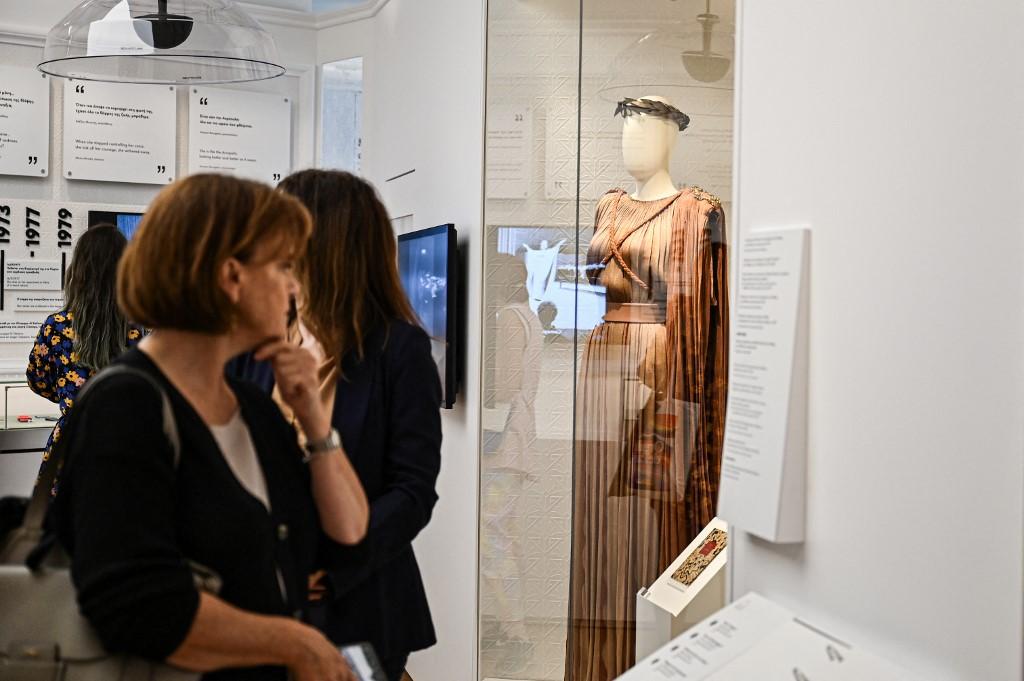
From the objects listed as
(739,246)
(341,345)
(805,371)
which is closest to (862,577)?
(805,371)

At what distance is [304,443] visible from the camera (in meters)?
1.03

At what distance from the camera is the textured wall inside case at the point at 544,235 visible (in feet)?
7.98

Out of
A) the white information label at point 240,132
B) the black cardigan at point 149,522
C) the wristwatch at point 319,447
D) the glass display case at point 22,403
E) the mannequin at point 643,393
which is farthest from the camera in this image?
the white information label at point 240,132

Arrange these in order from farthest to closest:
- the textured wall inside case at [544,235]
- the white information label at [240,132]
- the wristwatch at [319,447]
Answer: the white information label at [240,132] < the textured wall inside case at [544,235] < the wristwatch at [319,447]

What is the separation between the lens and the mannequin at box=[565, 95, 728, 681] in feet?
7.55

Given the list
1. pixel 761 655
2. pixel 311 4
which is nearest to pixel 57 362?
pixel 761 655

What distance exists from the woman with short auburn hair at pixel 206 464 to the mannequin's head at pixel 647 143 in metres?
1.58

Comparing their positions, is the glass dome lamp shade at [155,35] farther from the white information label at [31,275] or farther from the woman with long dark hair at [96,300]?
the white information label at [31,275]

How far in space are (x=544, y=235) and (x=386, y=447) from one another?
1.64 m

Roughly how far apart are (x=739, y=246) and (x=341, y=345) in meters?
0.93

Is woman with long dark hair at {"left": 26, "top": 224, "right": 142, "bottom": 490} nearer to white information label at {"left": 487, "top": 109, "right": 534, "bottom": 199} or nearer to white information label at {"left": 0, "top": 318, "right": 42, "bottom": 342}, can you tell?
white information label at {"left": 487, "top": 109, "right": 534, "bottom": 199}

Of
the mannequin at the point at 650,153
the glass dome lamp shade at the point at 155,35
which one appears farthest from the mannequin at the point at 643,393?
the glass dome lamp shade at the point at 155,35

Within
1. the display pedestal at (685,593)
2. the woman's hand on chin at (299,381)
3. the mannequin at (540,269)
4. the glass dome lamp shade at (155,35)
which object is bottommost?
the display pedestal at (685,593)

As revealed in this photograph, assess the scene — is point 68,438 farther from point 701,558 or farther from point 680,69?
point 680,69
